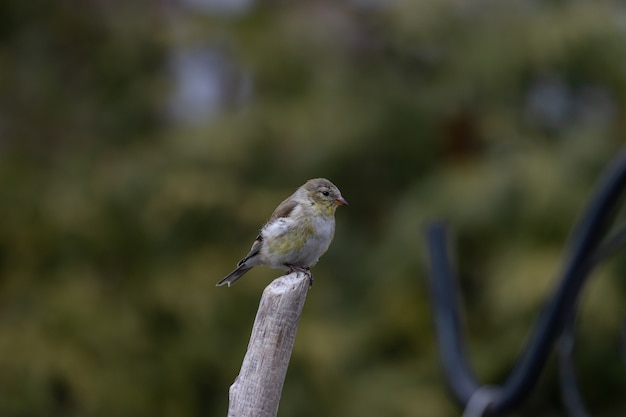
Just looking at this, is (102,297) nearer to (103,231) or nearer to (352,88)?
(103,231)

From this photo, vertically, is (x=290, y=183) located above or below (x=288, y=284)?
above

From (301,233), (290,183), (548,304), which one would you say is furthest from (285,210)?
(290,183)

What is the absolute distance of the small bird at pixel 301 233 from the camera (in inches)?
108

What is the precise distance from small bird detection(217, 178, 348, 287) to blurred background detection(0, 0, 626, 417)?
Result: 6.87 ft

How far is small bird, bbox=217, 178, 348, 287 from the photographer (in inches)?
108

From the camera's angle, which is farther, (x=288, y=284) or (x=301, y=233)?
(x=301, y=233)

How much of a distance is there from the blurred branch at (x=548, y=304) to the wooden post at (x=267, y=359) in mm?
1449

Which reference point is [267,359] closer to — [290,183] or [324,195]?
[324,195]

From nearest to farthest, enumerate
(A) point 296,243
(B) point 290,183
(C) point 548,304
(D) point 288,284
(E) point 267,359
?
(E) point 267,359
(D) point 288,284
(A) point 296,243
(C) point 548,304
(B) point 290,183

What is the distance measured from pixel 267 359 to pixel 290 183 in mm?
4171

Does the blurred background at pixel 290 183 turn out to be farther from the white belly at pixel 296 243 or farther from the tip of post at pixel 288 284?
the tip of post at pixel 288 284

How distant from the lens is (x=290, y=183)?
217 inches

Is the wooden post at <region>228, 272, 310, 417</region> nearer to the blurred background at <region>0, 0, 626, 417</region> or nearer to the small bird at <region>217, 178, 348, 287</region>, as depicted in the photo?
the small bird at <region>217, 178, 348, 287</region>

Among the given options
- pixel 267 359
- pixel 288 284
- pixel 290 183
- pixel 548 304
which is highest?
pixel 290 183
